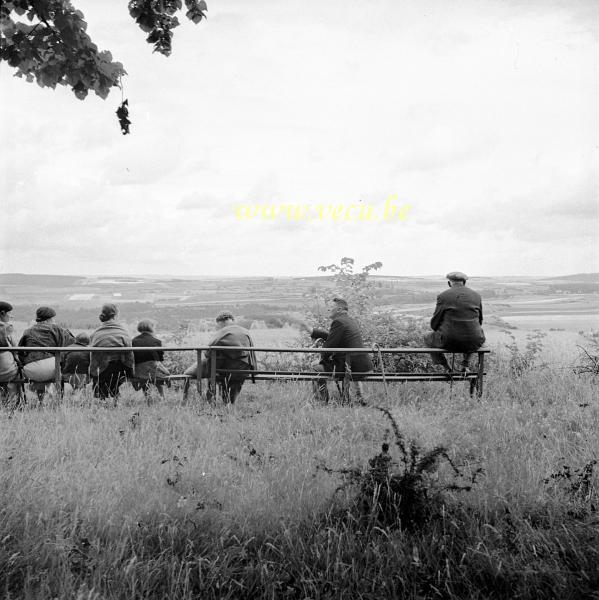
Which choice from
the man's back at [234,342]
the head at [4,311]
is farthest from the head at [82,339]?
the man's back at [234,342]

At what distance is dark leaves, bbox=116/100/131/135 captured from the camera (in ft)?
14.2

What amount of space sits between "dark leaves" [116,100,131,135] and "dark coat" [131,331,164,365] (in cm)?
421

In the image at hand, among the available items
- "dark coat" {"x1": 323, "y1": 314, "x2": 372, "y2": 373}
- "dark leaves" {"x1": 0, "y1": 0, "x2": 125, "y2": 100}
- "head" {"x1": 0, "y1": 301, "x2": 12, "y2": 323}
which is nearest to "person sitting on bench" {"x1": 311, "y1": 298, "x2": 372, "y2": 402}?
"dark coat" {"x1": 323, "y1": 314, "x2": 372, "y2": 373}

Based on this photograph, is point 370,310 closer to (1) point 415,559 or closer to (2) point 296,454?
(2) point 296,454

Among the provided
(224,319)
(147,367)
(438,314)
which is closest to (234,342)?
(224,319)

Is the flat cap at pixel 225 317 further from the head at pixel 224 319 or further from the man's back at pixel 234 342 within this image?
the man's back at pixel 234 342

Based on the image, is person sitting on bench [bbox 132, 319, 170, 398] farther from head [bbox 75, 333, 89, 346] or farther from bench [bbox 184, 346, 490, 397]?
head [bbox 75, 333, 89, 346]

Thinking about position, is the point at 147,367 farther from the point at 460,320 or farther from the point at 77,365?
the point at 460,320

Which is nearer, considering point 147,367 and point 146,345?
point 147,367

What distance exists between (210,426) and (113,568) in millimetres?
2565

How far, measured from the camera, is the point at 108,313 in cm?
816

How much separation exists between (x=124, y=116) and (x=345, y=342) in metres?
4.43

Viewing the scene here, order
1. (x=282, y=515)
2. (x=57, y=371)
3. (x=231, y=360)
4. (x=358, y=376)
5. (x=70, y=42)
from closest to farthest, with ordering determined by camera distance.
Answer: (x=282, y=515) → (x=70, y=42) → (x=57, y=371) → (x=358, y=376) → (x=231, y=360)

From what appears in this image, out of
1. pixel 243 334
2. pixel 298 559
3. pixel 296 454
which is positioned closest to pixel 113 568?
pixel 298 559
